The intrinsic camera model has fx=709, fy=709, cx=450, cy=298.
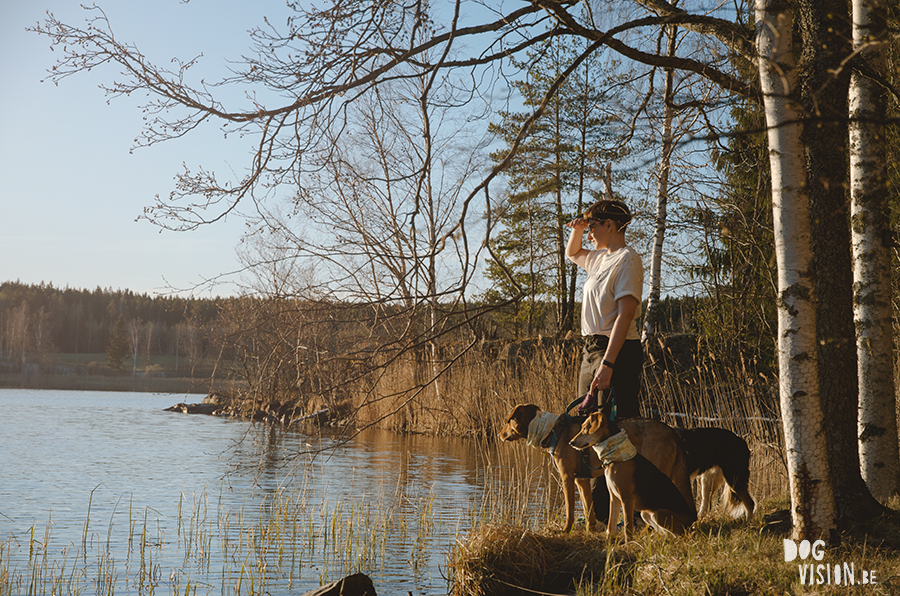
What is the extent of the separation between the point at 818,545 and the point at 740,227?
12.4ft

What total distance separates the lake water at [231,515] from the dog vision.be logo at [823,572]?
2177 mm

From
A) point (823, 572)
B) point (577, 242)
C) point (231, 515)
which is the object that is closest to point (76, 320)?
point (231, 515)

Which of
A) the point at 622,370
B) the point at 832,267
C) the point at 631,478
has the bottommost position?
the point at 631,478

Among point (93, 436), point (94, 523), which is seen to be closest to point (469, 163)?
point (93, 436)

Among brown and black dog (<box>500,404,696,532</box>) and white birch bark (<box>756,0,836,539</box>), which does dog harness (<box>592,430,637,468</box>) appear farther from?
white birch bark (<box>756,0,836,539</box>)

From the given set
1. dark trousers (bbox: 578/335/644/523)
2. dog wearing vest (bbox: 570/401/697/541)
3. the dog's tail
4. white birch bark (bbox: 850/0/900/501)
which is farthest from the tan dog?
white birch bark (bbox: 850/0/900/501)

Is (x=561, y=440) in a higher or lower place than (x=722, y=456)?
higher

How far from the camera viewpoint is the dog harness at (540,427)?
168 inches

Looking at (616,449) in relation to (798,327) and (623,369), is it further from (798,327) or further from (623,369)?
(798,327)

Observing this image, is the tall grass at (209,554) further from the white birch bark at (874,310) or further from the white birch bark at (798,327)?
the white birch bark at (874,310)

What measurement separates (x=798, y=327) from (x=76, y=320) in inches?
3849

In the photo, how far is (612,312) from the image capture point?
425cm

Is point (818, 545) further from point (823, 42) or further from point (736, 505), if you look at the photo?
point (823, 42)

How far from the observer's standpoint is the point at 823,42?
4.21m
